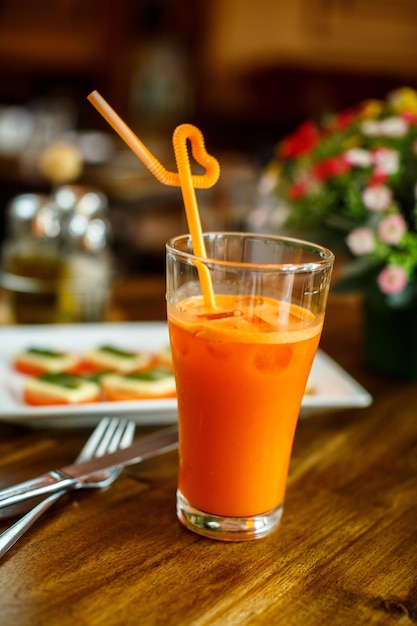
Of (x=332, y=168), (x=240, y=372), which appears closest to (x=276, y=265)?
(x=240, y=372)

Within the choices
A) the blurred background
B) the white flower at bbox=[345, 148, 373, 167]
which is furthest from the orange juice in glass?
the blurred background

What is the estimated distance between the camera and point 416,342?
1419mm

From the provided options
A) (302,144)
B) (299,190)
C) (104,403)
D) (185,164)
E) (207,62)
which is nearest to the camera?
(185,164)

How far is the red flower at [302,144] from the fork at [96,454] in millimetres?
773

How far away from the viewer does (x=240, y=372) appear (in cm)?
80

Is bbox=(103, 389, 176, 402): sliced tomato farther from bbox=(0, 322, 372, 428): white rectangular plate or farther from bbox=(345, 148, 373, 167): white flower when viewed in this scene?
bbox=(345, 148, 373, 167): white flower

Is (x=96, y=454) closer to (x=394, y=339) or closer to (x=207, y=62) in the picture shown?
(x=394, y=339)

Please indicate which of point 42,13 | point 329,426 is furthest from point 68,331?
point 42,13

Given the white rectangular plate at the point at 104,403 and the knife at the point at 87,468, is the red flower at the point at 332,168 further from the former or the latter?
the knife at the point at 87,468

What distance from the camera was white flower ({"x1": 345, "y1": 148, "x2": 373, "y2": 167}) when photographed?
1.37 metres

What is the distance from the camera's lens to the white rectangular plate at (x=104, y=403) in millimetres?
1100

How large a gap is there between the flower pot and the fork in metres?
0.56

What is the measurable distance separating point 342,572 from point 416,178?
800mm

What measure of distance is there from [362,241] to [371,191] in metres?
0.09
